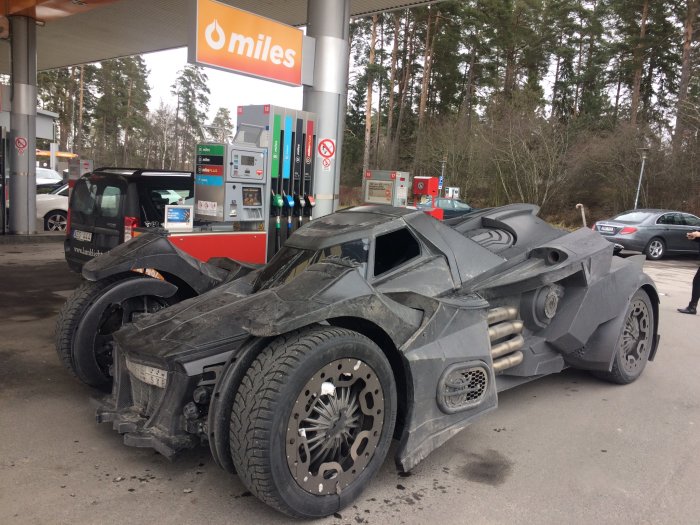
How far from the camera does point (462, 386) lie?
3.39 m

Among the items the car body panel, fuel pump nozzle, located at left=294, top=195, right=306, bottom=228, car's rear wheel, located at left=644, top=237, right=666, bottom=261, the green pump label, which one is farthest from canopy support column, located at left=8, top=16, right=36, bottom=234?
car's rear wheel, located at left=644, top=237, right=666, bottom=261

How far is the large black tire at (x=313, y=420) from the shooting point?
264 cm

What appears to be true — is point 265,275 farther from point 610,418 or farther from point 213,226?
point 213,226

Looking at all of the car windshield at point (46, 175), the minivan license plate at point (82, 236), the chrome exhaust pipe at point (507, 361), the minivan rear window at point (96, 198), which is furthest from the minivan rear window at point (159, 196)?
the car windshield at point (46, 175)

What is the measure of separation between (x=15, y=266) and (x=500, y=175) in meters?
23.7

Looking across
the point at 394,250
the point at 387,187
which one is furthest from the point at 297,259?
the point at 387,187

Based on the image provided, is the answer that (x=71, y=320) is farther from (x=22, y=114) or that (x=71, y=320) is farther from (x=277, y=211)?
(x=22, y=114)

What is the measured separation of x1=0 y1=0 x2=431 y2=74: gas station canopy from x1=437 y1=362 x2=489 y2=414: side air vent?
879 cm

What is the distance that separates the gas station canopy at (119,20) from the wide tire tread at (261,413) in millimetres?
8844

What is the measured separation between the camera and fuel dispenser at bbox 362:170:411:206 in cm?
1130

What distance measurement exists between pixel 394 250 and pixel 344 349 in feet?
Answer: 3.82

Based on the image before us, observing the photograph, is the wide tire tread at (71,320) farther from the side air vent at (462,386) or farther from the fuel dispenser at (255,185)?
the fuel dispenser at (255,185)

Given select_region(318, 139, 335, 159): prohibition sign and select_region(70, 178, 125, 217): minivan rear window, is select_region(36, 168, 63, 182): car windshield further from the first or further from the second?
select_region(318, 139, 335, 159): prohibition sign

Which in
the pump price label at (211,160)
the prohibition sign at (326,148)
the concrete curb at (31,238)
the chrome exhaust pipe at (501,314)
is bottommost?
the concrete curb at (31,238)
